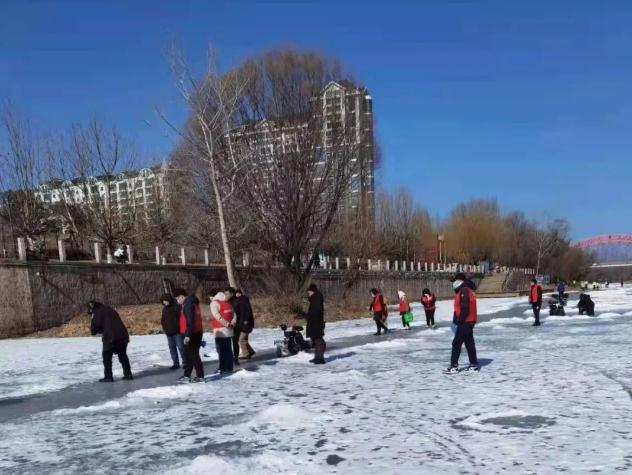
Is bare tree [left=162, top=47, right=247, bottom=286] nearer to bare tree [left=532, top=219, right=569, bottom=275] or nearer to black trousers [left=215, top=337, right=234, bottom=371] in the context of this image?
black trousers [left=215, top=337, right=234, bottom=371]

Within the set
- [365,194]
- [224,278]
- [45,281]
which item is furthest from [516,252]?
[45,281]

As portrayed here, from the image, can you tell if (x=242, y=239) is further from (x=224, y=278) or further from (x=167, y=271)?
(x=167, y=271)

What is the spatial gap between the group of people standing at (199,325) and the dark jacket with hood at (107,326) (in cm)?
116

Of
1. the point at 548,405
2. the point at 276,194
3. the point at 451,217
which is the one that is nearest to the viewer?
the point at 548,405

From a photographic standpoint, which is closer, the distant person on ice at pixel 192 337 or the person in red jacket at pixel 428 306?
the distant person on ice at pixel 192 337

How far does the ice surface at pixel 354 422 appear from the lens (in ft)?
18.5

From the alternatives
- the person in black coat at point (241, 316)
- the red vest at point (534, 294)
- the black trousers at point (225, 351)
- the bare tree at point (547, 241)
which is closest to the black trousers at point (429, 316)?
the red vest at point (534, 294)

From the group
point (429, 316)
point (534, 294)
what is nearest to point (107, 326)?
point (429, 316)

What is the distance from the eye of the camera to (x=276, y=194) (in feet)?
92.5

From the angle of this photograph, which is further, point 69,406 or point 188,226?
point 188,226

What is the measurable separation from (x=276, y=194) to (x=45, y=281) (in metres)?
10.5

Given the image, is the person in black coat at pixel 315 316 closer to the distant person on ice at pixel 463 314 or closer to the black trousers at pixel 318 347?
the black trousers at pixel 318 347

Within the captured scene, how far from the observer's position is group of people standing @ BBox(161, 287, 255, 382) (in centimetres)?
1066

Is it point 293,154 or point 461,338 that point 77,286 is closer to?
point 293,154
